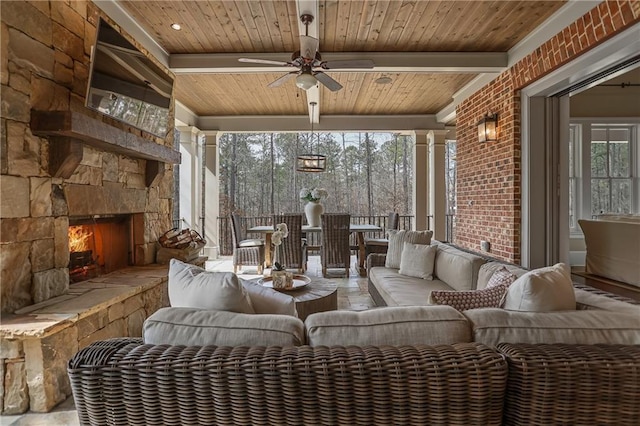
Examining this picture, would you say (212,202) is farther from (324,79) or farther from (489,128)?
(489,128)

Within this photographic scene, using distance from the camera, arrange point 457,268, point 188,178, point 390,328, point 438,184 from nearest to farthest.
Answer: point 390,328, point 457,268, point 188,178, point 438,184

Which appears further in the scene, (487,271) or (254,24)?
(254,24)

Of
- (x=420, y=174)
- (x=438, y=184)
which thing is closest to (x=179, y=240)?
(x=420, y=174)

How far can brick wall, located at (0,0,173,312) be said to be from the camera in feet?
6.88

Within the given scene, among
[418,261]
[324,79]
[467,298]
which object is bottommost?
[418,261]

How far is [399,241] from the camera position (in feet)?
12.9

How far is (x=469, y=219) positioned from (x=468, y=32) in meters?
2.54

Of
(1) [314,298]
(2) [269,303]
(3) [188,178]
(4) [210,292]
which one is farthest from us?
(3) [188,178]

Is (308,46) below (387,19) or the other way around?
below

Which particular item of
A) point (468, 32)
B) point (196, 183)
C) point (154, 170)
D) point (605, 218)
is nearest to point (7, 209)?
point (154, 170)

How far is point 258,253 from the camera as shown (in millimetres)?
5637

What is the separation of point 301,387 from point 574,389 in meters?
0.85

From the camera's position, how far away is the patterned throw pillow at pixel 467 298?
1594 millimetres

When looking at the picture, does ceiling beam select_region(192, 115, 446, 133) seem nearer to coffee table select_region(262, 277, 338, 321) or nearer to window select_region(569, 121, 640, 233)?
window select_region(569, 121, 640, 233)
